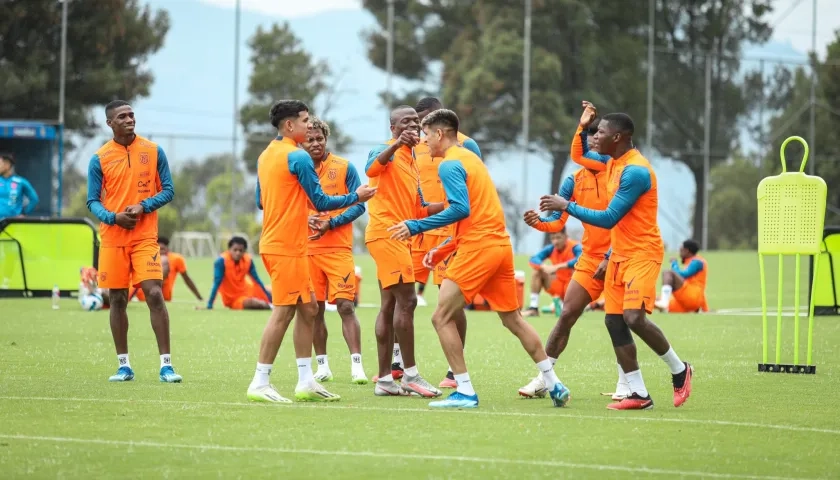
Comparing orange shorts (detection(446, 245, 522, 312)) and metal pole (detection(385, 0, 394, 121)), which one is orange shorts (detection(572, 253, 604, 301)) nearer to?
orange shorts (detection(446, 245, 522, 312))

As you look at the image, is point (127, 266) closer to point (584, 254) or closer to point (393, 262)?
point (393, 262)

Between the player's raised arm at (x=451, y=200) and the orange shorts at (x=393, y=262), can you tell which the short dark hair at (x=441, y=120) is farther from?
the orange shorts at (x=393, y=262)

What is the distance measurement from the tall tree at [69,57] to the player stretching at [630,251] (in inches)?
1226

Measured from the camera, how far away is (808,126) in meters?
46.2

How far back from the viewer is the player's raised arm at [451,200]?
9.73 metres

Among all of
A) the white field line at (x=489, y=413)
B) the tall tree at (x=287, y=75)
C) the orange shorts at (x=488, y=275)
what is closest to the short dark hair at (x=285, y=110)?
the orange shorts at (x=488, y=275)

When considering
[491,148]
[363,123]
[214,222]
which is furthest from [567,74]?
[214,222]

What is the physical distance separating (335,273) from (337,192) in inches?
34.1

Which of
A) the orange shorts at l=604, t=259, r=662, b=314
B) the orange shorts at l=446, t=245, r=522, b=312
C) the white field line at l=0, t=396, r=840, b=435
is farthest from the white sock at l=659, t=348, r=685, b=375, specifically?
the orange shorts at l=446, t=245, r=522, b=312

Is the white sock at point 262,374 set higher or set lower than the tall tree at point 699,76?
lower

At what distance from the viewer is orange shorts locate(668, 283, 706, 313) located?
23.5 meters

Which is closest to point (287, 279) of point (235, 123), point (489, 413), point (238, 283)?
point (489, 413)

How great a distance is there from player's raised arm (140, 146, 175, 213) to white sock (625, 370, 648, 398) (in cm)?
451

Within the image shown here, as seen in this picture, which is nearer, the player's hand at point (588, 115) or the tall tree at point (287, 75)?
the player's hand at point (588, 115)
